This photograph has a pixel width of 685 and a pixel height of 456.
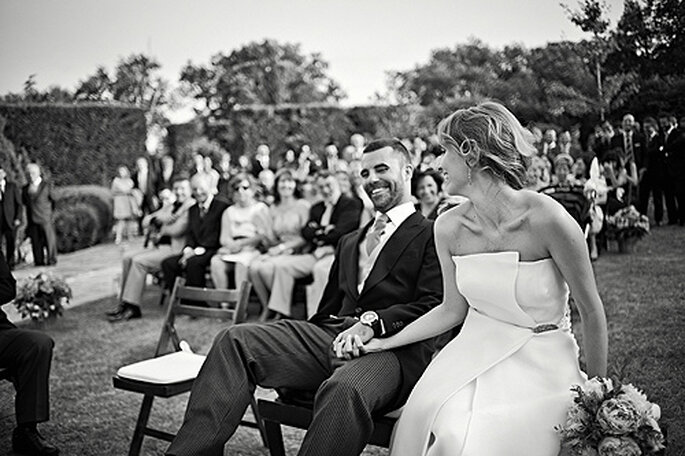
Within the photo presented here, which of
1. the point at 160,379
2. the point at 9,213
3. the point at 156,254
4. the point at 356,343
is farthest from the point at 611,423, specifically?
the point at 9,213

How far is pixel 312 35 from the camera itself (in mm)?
7113

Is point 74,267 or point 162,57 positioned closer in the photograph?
point 162,57

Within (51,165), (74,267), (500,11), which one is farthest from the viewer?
(51,165)

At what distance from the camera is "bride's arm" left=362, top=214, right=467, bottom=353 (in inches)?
117

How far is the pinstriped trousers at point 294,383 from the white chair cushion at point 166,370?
1.90 ft

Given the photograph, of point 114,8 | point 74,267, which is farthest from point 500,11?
point 74,267

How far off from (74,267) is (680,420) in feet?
32.5

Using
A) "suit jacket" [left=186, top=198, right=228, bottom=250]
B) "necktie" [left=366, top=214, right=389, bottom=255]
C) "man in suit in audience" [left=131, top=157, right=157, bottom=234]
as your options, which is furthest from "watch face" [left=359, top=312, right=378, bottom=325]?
"man in suit in audience" [left=131, top=157, right=157, bottom=234]

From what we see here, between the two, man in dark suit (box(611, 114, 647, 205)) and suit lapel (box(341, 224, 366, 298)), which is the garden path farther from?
man in dark suit (box(611, 114, 647, 205))

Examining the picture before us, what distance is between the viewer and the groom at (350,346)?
288 cm

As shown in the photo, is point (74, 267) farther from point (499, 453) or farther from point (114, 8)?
point (499, 453)

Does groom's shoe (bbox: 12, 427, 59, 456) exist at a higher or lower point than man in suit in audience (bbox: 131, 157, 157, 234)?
lower

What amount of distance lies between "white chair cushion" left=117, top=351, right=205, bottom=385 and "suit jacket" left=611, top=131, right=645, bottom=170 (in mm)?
2514

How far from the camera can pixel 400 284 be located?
3.56m
